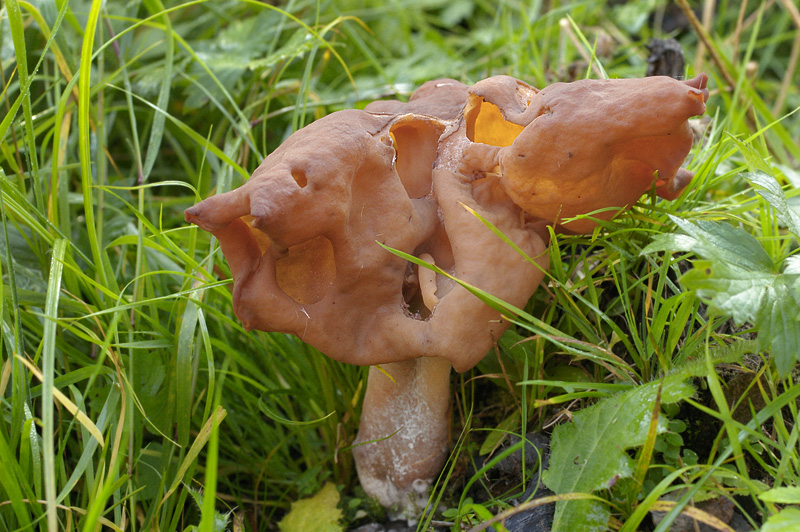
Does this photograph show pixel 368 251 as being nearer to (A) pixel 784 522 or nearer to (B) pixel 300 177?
(B) pixel 300 177

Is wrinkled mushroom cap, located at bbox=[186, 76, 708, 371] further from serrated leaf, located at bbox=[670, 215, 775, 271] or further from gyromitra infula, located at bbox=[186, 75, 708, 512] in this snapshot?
serrated leaf, located at bbox=[670, 215, 775, 271]

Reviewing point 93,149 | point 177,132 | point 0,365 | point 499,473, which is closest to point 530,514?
point 499,473

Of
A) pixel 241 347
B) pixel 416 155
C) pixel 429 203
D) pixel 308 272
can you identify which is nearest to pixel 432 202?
pixel 429 203

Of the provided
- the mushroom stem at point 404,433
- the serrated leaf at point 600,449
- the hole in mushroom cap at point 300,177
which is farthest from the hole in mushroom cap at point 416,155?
the serrated leaf at point 600,449

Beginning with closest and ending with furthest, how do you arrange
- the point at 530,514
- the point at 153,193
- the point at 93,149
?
the point at 530,514, the point at 93,149, the point at 153,193

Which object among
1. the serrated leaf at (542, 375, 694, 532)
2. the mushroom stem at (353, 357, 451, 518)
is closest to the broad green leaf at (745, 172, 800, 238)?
the serrated leaf at (542, 375, 694, 532)

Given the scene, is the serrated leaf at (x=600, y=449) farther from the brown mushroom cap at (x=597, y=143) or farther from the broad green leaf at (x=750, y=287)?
the brown mushroom cap at (x=597, y=143)

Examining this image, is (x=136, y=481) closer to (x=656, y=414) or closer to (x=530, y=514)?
(x=530, y=514)
